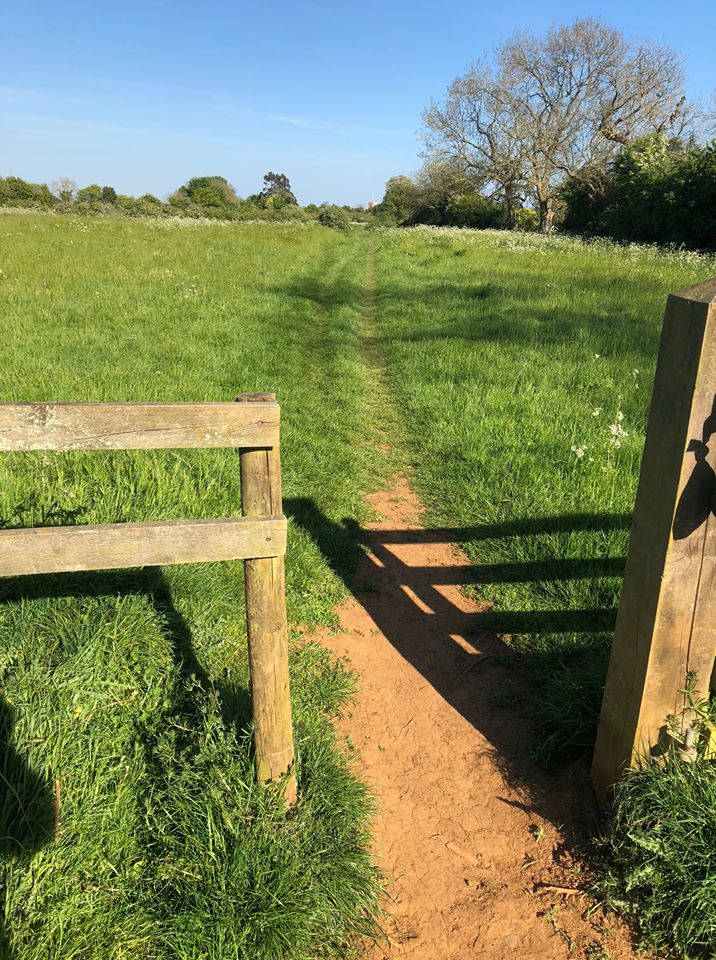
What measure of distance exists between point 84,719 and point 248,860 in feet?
2.92

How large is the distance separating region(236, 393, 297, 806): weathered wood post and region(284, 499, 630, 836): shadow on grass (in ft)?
3.96

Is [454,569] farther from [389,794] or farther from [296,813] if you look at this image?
[296,813]

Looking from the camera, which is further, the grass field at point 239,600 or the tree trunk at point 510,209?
the tree trunk at point 510,209

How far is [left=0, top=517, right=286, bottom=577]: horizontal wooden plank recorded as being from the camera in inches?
75.4

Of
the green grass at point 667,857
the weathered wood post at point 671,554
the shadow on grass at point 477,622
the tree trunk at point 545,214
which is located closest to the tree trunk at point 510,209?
the tree trunk at point 545,214

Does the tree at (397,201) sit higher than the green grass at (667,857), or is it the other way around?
the tree at (397,201)

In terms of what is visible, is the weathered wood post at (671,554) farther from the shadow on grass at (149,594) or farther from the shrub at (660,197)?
the shrub at (660,197)

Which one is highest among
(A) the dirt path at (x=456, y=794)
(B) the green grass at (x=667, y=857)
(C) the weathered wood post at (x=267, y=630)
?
(C) the weathered wood post at (x=267, y=630)

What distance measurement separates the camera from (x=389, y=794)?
290cm

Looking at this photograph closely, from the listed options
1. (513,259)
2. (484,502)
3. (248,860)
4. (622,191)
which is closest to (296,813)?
(248,860)

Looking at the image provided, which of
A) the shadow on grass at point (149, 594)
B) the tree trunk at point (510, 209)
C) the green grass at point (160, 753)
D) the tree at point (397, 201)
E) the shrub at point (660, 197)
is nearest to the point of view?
the green grass at point (160, 753)

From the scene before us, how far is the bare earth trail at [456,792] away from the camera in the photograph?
2.30 metres

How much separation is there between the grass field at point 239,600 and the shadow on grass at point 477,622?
0.10ft

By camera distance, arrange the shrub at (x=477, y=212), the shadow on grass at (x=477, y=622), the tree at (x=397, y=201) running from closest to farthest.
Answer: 1. the shadow on grass at (x=477, y=622)
2. the shrub at (x=477, y=212)
3. the tree at (x=397, y=201)
